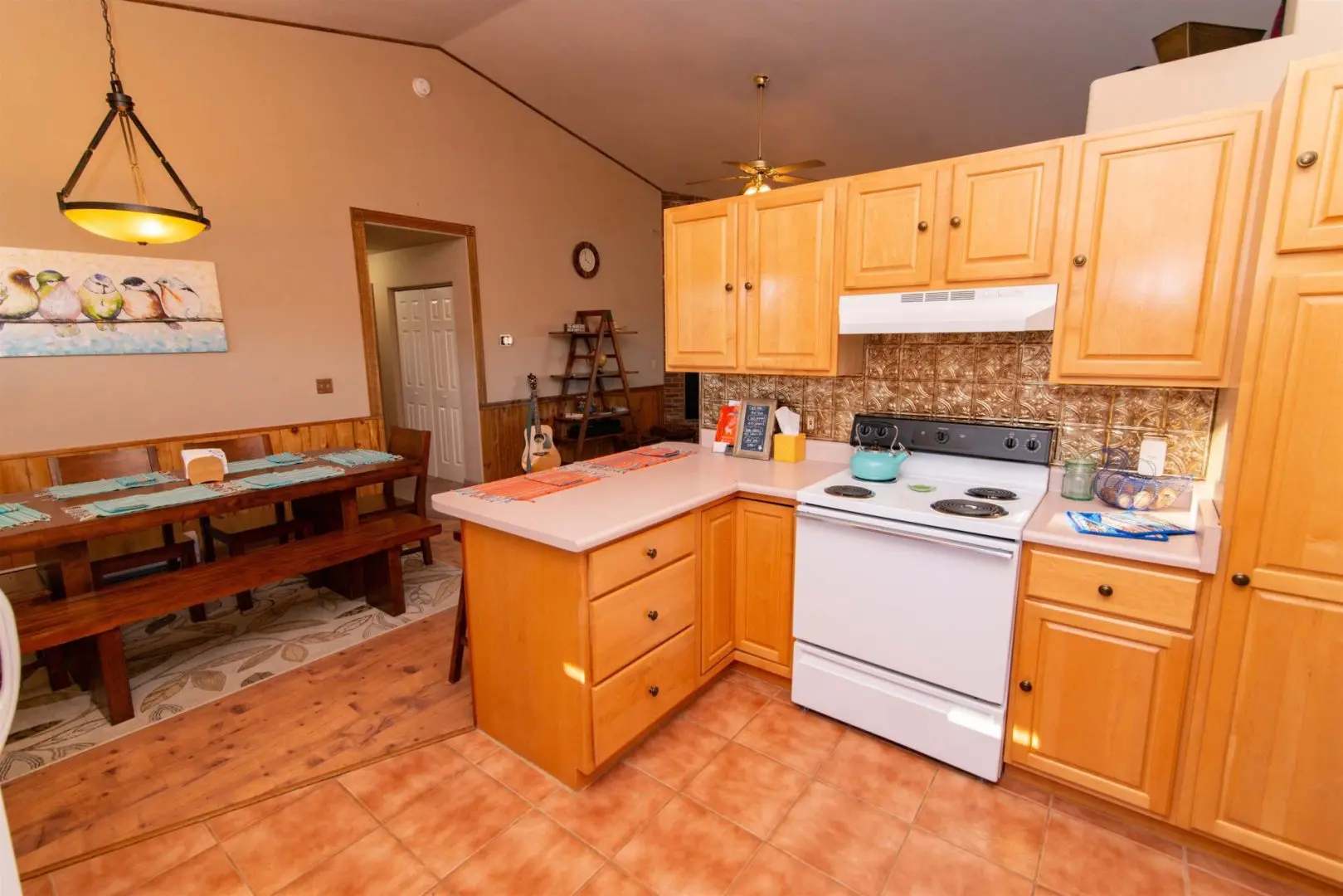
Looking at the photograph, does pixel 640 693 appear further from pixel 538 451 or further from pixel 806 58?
pixel 806 58

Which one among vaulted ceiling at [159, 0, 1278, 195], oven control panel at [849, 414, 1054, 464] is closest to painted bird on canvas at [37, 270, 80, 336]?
vaulted ceiling at [159, 0, 1278, 195]

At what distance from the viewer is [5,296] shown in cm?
308

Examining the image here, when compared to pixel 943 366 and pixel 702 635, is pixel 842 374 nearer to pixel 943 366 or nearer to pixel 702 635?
pixel 943 366

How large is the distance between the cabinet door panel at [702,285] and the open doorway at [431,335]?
2.86 metres

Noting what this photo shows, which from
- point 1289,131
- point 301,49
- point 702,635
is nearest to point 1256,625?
point 1289,131

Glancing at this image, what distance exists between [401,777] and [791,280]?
2.29 meters

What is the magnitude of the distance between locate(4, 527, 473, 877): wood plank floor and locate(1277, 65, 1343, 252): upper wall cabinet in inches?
113

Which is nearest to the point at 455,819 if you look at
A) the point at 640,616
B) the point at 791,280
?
the point at 640,616

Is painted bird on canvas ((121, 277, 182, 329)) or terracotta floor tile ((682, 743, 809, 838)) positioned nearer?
terracotta floor tile ((682, 743, 809, 838))

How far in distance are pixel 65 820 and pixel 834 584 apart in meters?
2.54

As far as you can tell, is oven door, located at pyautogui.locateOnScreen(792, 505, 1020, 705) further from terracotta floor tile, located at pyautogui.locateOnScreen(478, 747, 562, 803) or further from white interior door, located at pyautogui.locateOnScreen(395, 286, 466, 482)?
white interior door, located at pyautogui.locateOnScreen(395, 286, 466, 482)

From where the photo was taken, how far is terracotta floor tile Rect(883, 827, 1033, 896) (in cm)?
157

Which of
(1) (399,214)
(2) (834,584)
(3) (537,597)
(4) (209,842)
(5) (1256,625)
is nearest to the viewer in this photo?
(5) (1256,625)

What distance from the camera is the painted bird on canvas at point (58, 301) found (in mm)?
3182
